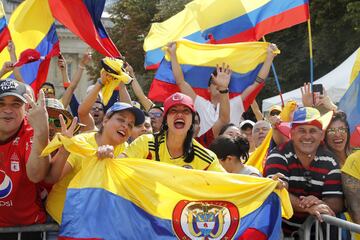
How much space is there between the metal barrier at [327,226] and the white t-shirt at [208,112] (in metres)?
2.16

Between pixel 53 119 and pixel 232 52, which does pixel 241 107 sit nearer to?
pixel 232 52

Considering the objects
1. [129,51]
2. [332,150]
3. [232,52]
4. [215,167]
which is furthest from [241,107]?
[129,51]

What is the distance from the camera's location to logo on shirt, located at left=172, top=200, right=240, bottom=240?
5.01m

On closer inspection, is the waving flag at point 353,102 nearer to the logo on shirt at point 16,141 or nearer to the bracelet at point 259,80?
the bracelet at point 259,80

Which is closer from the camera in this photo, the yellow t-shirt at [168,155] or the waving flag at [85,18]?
the yellow t-shirt at [168,155]

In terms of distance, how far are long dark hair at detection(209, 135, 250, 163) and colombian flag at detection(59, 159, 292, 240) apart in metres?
0.75

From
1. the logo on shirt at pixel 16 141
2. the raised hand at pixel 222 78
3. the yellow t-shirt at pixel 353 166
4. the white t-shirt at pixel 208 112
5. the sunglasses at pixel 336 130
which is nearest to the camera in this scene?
the logo on shirt at pixel 16 141

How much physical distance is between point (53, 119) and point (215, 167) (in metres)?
1.42

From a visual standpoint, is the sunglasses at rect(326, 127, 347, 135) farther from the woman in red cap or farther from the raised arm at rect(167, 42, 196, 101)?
the raised arm at rect(167, 42, 196, 101)

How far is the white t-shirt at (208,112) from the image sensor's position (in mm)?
7343

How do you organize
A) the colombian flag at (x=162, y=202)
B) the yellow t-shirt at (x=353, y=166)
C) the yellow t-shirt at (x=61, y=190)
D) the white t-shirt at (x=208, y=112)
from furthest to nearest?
the white t-shirt at (x=208, y=112), the yellow t-shirt at (x=353, y=166), the yellow t-shirt at (x=61, y=190), the colombian flag at (x=162, y=202)

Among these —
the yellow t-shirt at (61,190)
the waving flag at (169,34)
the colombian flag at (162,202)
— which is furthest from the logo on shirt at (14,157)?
the waving flag at (169,34)

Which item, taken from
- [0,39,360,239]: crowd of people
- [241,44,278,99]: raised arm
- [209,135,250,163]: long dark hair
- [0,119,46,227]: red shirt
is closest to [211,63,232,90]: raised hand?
[241,44,278,99]: raised arm

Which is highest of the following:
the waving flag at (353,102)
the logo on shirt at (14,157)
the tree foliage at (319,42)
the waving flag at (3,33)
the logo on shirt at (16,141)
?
the tree foliage at (319,42)
